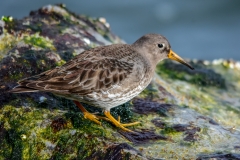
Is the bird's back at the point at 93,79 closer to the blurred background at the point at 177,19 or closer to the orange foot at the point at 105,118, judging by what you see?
the orange foot at the point at 105,118

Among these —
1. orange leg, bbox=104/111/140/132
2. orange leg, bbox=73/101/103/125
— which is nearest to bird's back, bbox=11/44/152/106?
orange leg, bbox=73/101/103/125

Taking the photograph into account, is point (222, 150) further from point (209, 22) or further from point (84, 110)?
point (209, 22)

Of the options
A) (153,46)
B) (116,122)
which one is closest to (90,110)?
(116,122)

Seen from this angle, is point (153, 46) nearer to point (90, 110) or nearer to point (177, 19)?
point (90, 110)

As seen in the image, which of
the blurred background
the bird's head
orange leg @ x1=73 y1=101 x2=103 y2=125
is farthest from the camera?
the blurred background

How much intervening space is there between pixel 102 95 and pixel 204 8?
58.5 feet

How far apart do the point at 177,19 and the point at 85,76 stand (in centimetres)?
1639

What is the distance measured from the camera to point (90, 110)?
27.8ft

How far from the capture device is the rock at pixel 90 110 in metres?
7.01

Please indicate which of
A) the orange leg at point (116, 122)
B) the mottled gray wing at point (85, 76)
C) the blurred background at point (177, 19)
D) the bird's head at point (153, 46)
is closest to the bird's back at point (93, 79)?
the mottled gray wing at point (85, 76)

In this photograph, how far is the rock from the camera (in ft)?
23.0

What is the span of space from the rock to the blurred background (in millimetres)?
10127

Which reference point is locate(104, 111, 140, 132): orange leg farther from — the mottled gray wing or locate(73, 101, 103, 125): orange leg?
the mottled gray wing

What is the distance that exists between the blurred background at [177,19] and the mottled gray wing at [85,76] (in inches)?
536
